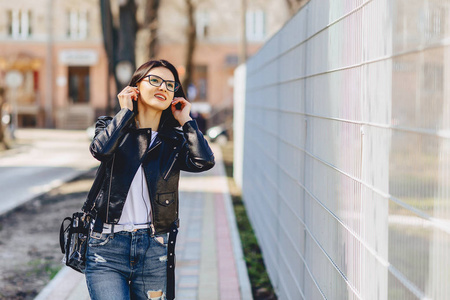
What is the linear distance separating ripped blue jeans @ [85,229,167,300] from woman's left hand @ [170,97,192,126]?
2.11ft

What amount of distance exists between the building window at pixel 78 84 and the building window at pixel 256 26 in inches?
436

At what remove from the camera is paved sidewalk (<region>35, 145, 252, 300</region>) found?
6.28m

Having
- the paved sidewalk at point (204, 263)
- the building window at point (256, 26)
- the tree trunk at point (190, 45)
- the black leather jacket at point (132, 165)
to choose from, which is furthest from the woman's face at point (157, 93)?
the building window at point (256, 26)

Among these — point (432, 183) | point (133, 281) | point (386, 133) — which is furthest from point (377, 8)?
point (133, 281)

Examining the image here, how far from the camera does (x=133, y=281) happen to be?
11.4ft

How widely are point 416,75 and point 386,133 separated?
0.41m

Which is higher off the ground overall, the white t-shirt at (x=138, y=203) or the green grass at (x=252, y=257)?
the white t-shirt at (x=138, y=203)

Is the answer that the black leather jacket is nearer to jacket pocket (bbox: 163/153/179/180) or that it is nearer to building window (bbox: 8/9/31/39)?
jacket pocket (bbox: 163/153/179/180)

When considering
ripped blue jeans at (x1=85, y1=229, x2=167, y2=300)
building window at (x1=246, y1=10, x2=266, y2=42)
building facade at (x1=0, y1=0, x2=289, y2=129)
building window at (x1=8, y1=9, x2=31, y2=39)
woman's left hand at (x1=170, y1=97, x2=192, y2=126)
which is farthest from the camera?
building window at (x1=8, y1=9, x2=31, y2=39)

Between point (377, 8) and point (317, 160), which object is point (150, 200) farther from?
point (377, 8)

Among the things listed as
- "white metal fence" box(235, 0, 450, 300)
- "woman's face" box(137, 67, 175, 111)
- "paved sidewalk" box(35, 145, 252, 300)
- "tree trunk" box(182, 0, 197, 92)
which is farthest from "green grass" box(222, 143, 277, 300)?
"tree trunk" box(182, 0, 197, 92)

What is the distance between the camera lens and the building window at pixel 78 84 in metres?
47.7

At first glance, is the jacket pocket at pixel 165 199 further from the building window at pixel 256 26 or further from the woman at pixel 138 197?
the building window at pixel 256 26

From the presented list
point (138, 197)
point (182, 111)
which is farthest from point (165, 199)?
point (182, 111)
